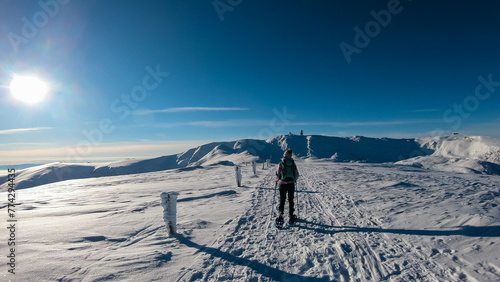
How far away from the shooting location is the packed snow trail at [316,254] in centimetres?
398

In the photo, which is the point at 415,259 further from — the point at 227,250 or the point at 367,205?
the point at 367,205

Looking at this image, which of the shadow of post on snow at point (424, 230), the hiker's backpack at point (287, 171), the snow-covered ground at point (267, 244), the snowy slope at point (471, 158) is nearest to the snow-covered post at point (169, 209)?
the snow-covered ground at point (267, 244)

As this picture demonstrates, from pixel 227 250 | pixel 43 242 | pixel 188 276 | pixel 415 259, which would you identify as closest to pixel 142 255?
pixel 188 276

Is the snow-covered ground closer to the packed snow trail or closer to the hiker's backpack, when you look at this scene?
the packed snow trail

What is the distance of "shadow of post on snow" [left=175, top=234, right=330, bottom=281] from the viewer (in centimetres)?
391

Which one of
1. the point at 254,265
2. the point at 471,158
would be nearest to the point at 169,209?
the point at 254,265

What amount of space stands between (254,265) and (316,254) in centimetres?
138

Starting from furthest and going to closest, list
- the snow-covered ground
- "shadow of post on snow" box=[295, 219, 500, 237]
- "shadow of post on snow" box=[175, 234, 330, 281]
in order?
"shadow of post on snow" box=[295, 219, 500, 237]
the snow-covered ground
"shadow of post on snow" box=[175, 234, 330, 281]

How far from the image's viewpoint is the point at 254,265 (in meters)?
4.36

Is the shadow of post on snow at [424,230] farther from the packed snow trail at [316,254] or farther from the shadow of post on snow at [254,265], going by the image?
the shadow of post on snow at [254,265]

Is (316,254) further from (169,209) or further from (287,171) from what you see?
(169,209)

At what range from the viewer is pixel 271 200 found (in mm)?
10609

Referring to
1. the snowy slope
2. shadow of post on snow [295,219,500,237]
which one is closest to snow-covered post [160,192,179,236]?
shadow of post on snow [295,219,500,237]

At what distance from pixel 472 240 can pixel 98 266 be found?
25.4 ft
